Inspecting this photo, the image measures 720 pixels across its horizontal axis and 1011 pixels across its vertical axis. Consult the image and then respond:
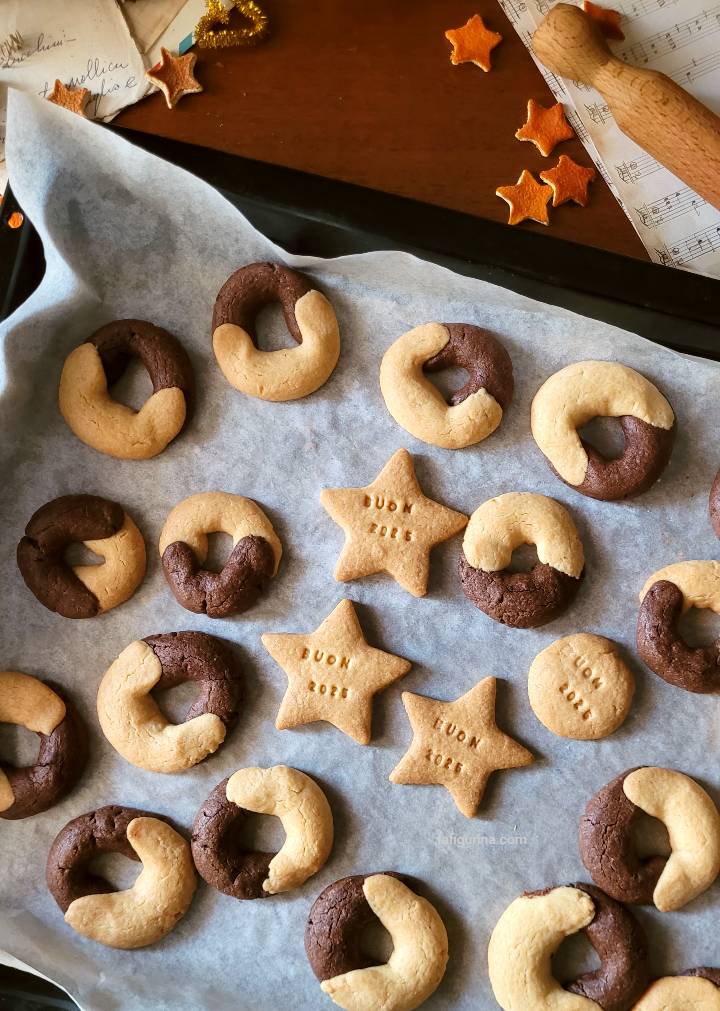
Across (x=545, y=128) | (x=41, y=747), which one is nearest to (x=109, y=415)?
(x=41, y=747)

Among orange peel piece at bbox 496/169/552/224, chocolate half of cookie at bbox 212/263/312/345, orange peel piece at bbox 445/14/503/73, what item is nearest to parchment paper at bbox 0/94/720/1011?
chocolate half of cookie at bbox 212/263/312/345

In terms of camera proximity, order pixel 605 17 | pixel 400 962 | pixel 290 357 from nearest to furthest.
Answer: pixel 400 962 < pixel 290 357 < pixel 605 17

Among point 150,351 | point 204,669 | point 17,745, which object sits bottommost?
point 17,745

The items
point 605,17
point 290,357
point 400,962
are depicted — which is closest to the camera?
point 400,962

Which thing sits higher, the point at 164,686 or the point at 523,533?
the point at 523,533

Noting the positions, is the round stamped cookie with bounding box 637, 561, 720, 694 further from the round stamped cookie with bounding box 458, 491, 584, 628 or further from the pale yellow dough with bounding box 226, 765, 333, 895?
the pale yellow dough with bounding box 226, 765, 333, 895

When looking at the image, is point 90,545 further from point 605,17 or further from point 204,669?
point 605,17

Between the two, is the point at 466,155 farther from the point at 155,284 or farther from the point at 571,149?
the point at 155,284

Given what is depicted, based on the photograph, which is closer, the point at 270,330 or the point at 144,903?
the point at 144,903
